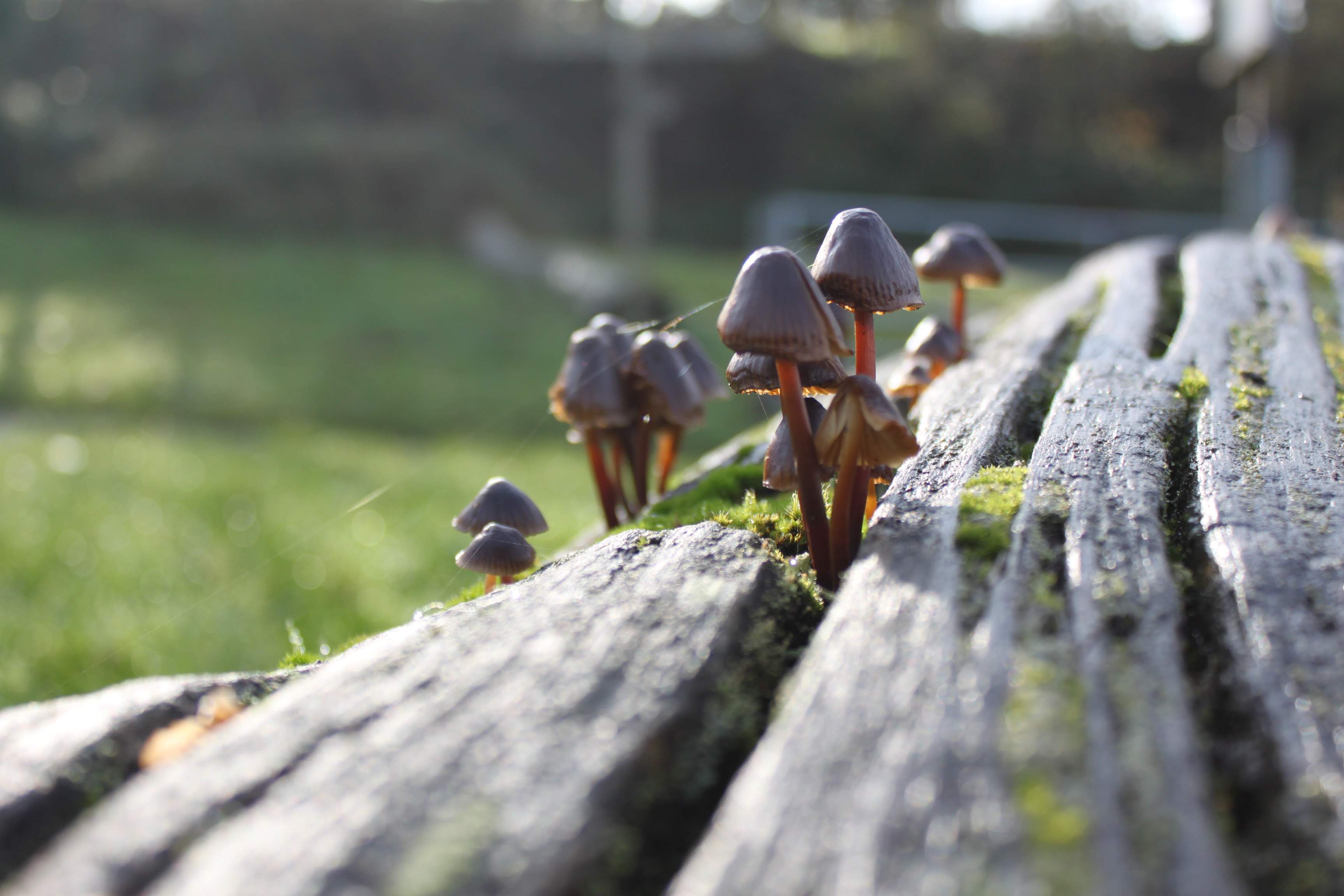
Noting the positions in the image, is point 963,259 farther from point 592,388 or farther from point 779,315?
point 779,315

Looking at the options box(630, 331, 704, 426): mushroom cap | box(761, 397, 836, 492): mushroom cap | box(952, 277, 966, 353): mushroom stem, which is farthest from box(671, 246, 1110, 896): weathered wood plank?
box(952, 277, 966, 353): mushroom stem

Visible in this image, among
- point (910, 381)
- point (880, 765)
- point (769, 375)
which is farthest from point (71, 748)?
point (910, 381)

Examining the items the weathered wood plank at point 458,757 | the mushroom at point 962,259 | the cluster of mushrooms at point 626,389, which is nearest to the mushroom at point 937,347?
the mushroom at point 962,259

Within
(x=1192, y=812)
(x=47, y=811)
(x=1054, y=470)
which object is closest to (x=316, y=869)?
(x=47, y=811)

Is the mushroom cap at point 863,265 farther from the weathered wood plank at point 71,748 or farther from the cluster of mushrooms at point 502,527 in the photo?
the weathered wood plank at point 71,748

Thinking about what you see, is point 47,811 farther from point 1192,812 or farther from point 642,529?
point 1192,812

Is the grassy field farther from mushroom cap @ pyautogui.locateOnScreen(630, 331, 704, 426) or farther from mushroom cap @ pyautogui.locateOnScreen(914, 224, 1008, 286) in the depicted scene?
mushroom cap @ pyautogui.locateOnScreen(914, 224, 1008, 286)
